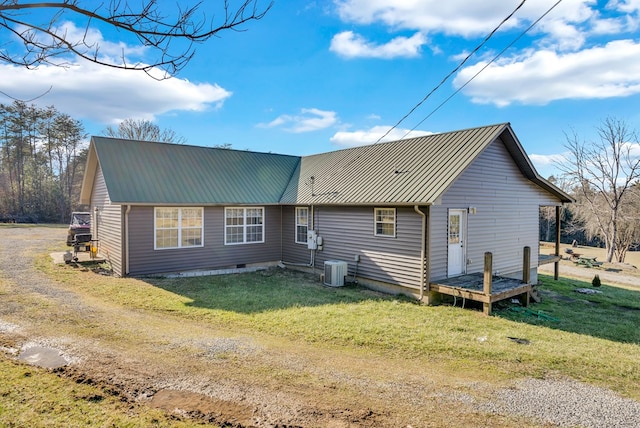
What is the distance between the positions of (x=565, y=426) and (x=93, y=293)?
10.2 m

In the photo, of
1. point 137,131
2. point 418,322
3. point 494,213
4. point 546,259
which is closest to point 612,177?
point 546,259

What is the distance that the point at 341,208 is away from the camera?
12.0 meters

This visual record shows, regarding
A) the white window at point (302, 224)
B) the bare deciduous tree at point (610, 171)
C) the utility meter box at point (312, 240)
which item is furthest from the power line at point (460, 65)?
the bare deciduous tree at point (610, 171)

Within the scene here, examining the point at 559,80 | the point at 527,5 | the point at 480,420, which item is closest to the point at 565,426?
the point at 480,420

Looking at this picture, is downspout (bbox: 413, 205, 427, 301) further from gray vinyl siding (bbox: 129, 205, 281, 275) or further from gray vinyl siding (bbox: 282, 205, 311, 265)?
gray vinyl siding (bbox: 129, 205, 281, 275)

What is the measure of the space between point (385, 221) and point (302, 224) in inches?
162

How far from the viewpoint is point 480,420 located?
3947 mm

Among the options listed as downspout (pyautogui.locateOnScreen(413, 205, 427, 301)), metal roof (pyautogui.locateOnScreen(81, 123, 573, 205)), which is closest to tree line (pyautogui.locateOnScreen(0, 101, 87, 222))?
metal roof (pyautogui.locateOnScreen(81, 123, 573, 205))

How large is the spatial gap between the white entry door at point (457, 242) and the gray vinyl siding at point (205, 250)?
6949 millimetres

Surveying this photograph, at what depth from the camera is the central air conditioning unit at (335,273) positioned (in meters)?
11.2

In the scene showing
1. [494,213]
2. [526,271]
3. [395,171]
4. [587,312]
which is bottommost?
[587,312]

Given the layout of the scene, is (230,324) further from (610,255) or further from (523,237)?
(610,255)

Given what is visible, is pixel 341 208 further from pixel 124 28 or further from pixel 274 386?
pixel 124 28

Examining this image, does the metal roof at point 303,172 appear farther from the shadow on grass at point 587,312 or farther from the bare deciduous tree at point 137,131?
the bare deciduous tree at point 137,131
